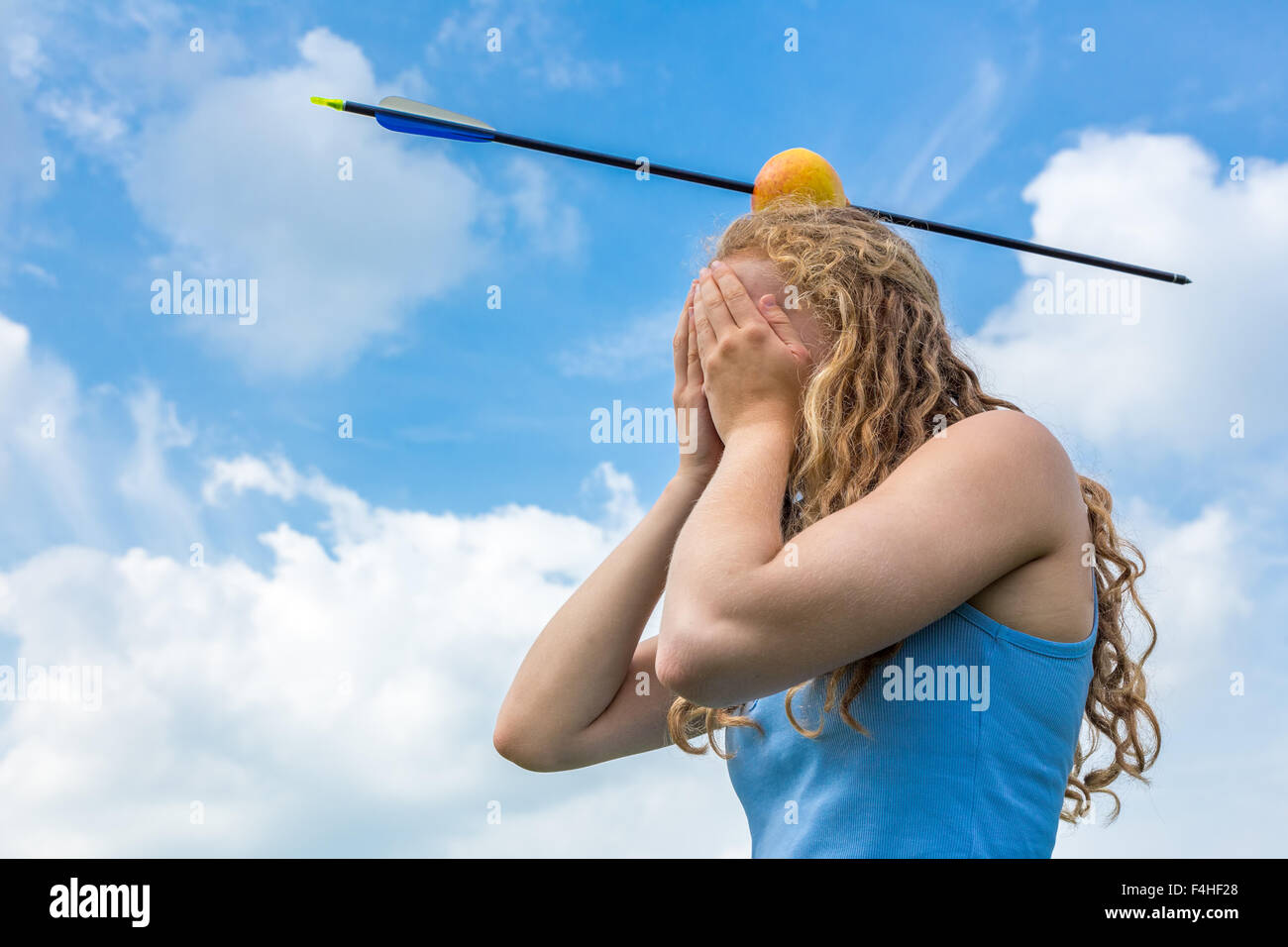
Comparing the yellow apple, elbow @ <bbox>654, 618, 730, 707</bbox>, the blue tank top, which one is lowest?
the blue tank top

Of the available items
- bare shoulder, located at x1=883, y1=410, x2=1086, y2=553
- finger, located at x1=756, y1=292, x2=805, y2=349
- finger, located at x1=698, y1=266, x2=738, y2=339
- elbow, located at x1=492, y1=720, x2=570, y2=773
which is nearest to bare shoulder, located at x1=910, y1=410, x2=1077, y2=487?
bare shoulder, located at x1=883, y1=410, x2=1086, y2=553

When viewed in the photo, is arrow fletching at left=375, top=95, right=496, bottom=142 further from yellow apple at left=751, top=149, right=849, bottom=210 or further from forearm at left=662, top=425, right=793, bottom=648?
forearm at left=662, top=425, right=793, bottom=648

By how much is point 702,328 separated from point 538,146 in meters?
1.69

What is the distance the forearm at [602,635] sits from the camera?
2.65 metres

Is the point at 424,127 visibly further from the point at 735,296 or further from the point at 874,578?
the point at 874,578

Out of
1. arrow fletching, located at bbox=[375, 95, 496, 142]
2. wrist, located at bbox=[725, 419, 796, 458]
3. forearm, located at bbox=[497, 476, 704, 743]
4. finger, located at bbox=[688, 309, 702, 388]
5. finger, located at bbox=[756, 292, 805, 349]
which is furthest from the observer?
arrow fletching, located at bbox=[375, 95, 496, 142]

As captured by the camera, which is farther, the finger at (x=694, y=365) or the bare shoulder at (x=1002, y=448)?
the finger at (x=694, y=365)

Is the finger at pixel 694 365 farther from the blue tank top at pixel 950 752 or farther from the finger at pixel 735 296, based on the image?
the blue tank top at pixel 950 752

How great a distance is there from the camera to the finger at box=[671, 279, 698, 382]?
2.51m

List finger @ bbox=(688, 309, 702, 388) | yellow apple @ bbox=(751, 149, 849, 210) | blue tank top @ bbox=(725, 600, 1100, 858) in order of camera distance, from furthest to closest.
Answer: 1. yellow apple @ bbox=(751, 149, 849, 210)
2. finger @ bbox=(688, 309, 702, 388)
3. blue tank top @ bbox=(725, 600, 1100, 858)

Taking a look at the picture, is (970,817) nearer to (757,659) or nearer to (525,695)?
(757,659)

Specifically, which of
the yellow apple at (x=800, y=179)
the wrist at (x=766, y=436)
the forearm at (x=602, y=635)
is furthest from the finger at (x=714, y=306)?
the yellow apple at (x=800, y=179)
